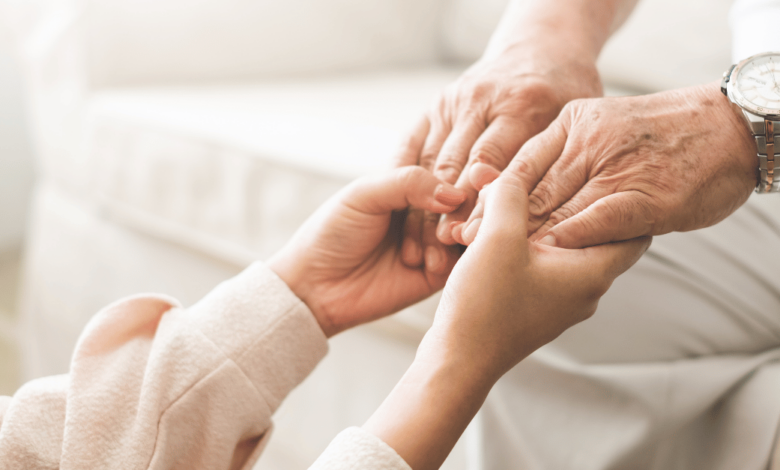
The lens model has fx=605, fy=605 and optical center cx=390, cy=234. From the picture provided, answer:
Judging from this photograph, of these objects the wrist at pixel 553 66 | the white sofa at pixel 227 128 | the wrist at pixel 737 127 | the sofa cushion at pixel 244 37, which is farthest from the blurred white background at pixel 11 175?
the wrist at pixel 737 127

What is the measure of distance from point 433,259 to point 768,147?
0.29 metres

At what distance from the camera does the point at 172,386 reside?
0.49 meters

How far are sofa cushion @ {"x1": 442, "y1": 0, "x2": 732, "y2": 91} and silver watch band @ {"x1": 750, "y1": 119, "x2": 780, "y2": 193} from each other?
17.3 inches

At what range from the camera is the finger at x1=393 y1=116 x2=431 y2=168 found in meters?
0.61

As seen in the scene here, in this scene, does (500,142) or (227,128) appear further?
(227,128)

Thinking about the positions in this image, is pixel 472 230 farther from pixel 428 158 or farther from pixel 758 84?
pixel 758 84

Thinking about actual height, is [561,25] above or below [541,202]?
above

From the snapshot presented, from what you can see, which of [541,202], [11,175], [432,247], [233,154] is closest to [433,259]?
[432,247]

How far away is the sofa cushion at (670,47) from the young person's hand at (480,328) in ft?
2.02

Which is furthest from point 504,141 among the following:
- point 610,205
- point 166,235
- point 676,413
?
point 166,235

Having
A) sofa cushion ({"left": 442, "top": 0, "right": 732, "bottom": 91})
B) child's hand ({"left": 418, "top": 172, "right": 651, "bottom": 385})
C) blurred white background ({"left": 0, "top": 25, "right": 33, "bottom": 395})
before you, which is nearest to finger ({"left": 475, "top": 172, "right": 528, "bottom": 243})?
child's hand ({"left": 418, "top": 172, "right": 651, "bottom": 385})

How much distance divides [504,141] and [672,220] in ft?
0.55

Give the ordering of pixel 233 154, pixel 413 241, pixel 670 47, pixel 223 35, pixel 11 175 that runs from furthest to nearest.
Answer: pixel 11 175 → pixel 223 35 → pixel 670 47 → pixel 233 154 → pixel 413 241

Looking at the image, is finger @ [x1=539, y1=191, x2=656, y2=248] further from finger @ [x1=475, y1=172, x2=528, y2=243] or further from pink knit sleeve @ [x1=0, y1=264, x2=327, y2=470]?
pink knit sleeve @ [x1=0, y1=264, x2=327, y2=470]
